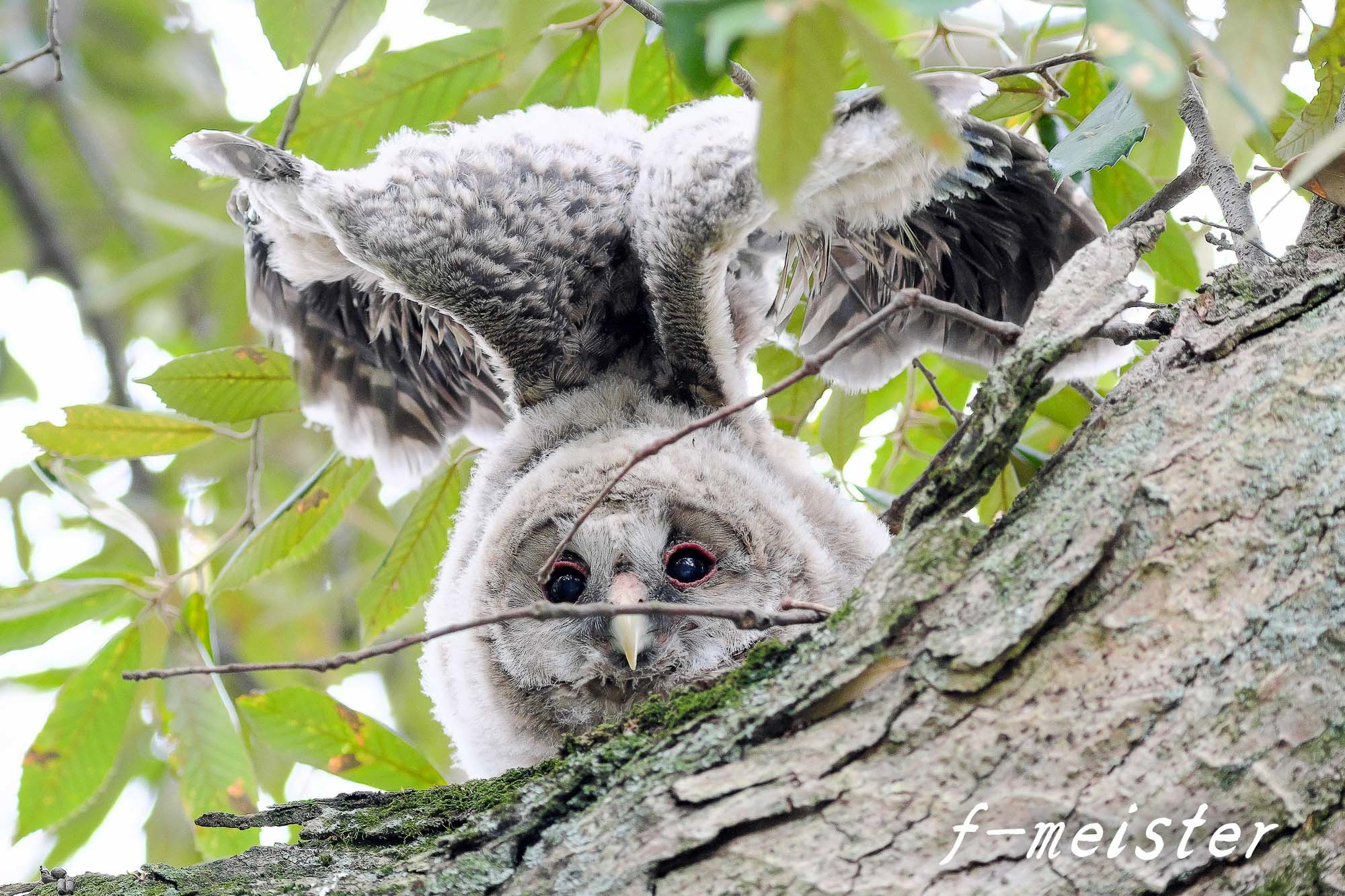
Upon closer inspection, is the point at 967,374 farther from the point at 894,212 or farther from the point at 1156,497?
the point at 1156,497

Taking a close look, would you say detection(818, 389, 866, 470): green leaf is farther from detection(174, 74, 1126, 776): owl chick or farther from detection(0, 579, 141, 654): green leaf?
detection(0, 579, 141, 654): green leaf

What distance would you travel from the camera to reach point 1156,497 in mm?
1287

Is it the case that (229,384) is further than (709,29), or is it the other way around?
(229,384)

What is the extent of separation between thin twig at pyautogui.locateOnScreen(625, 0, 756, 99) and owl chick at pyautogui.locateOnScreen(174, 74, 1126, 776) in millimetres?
43

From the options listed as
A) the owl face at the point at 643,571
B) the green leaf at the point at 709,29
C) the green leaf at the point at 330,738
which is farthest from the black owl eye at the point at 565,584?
the green leaf at the point at 709,29

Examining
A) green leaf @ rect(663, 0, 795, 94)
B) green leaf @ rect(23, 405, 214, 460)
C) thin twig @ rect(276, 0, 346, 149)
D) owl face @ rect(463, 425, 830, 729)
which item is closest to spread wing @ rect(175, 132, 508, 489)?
thin twig @ rect(276, 0, 346, 149)

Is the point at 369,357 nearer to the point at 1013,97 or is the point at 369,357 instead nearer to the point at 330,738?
the point at 330,738

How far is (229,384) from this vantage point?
9.38ft

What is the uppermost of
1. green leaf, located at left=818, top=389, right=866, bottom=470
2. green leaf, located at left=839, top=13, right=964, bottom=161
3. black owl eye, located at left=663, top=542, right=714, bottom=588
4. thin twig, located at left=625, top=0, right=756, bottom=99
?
thin twig, located at left=625, top=0, right=756, bottom=99

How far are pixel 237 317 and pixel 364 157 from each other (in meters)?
1.61

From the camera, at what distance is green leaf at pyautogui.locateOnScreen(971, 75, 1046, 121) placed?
8.23 ft

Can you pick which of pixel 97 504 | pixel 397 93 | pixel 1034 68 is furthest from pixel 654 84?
pixel 97 504

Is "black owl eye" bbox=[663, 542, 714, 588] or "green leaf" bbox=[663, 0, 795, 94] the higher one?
"black owl eye" bbox=[663, 542, 714, 588]

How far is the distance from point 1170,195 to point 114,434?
241 centimetres
